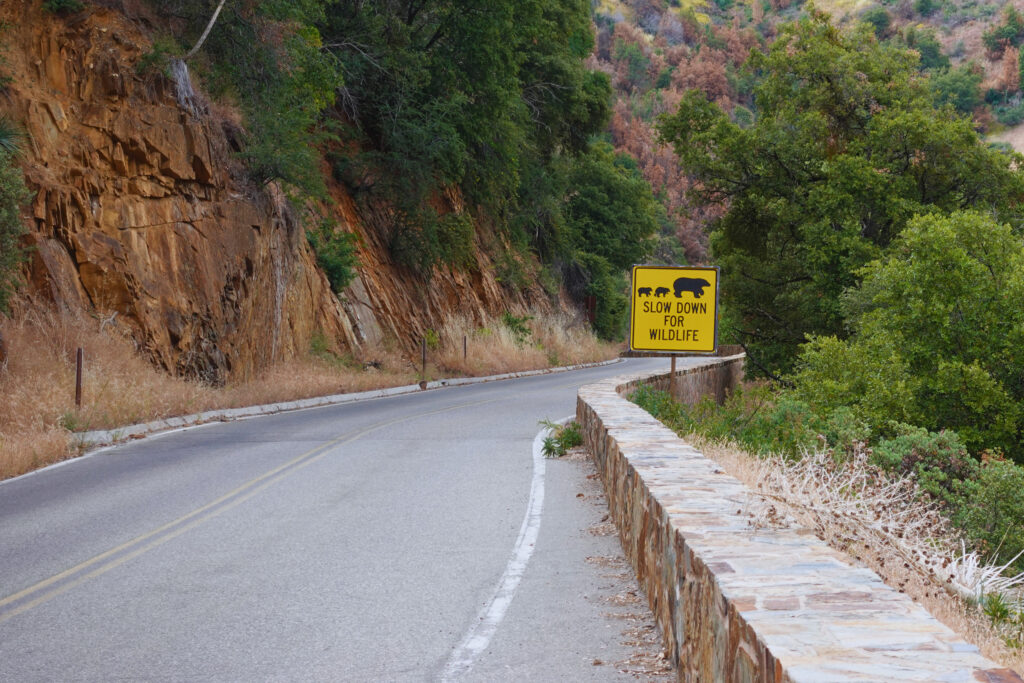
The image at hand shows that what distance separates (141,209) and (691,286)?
11.6 meters

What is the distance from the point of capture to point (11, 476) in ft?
41.3

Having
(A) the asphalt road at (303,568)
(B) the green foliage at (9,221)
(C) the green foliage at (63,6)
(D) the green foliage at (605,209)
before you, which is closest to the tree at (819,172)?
(D) the green foliage at (605,209)

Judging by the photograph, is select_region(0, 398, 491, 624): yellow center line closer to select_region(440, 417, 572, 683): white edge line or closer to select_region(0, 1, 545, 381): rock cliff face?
select_region(440, 417, 572, 683): white edge line

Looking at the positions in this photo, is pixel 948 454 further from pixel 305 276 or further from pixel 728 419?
pixel 305 276

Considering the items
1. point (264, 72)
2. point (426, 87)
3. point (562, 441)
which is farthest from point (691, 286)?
point (426, 87)

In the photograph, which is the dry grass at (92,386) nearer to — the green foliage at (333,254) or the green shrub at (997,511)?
the green foliage at (333,254)

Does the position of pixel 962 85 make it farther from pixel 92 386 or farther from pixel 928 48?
pixel 92 386

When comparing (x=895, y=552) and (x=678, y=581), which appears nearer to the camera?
(x=678, y=581)

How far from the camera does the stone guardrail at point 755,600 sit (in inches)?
125

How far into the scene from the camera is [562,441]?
1474 cm

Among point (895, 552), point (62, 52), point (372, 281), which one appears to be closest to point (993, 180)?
point (372, 281)

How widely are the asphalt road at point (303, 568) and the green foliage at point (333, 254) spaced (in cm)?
1447

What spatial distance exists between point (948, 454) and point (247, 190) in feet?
55.6

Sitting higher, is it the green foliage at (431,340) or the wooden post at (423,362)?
the green foliage at (431,340)
